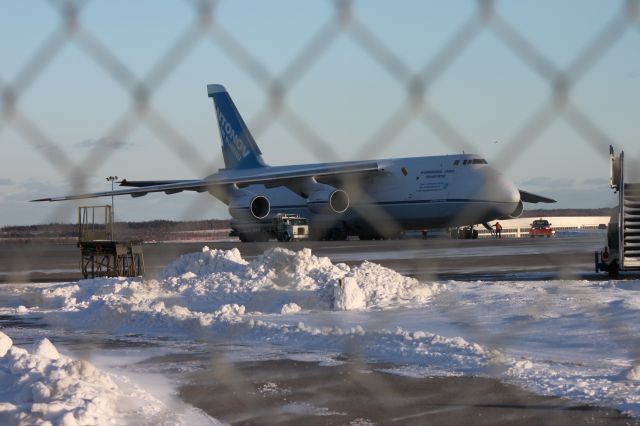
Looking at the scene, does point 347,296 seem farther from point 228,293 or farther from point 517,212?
point 517,212

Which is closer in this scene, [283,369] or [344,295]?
[283,369]

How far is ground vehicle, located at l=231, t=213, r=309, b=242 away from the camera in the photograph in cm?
4100

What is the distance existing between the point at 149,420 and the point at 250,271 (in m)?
9.83

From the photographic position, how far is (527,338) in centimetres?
1005

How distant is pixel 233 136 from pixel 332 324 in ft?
92.0

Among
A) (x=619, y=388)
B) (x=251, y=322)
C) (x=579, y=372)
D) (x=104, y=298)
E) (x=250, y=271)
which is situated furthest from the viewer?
(x=250, y=271)

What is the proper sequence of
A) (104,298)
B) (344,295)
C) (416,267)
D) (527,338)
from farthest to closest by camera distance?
Result: (416,267) → (104,298) → (344,295) → (527,338)

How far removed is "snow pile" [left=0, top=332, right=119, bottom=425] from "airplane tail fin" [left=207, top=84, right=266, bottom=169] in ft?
94.7

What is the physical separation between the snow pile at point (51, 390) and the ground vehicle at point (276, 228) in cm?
3348

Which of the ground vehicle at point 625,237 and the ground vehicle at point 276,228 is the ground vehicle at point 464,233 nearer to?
the ground vehicle at point 276,228

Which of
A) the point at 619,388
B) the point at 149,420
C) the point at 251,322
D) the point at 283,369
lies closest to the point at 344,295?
the point at 251,322

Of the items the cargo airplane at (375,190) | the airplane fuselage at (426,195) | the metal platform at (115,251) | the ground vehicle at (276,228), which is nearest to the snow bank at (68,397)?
the metal platform at (115,251)

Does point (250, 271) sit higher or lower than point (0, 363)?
higher

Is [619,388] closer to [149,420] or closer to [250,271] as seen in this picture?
[149,420]
